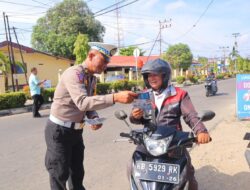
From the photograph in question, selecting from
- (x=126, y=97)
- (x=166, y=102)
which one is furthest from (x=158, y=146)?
(x=166, y=102)

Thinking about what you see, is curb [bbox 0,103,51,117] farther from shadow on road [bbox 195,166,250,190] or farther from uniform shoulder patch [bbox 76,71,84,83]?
uniform shoulder patch [bbox 76,71,84,83]

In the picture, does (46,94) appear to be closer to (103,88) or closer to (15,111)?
(15,111)

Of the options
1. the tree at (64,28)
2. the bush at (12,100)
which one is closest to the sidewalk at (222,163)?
the bush at (12,100)

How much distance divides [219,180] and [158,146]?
2.35 metres

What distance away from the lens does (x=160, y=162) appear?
2.46m

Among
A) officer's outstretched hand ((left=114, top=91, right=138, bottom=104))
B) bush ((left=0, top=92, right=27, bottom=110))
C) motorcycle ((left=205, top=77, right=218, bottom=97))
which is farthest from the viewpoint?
motorcycle ((left=205, top=77, right=218, bottom=97))

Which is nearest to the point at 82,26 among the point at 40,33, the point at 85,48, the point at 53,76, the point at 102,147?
the point at 40,33

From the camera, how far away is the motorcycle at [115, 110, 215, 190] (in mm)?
2395

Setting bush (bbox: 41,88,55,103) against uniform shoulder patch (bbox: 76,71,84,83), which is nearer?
uniform shoulder patch (bbox: 76,71,84,83)

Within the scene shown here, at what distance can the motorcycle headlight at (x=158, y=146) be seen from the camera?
2.43 meters

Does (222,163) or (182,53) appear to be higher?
(182,53)

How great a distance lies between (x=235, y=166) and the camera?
495 centimetres

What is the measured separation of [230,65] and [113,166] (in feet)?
270

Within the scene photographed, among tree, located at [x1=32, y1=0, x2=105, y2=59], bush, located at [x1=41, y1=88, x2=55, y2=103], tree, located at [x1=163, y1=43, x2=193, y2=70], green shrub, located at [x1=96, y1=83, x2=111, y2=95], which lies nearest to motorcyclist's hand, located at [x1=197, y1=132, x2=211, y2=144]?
bush, located at [x1=41, y1=88, x2=55, y2=103]
